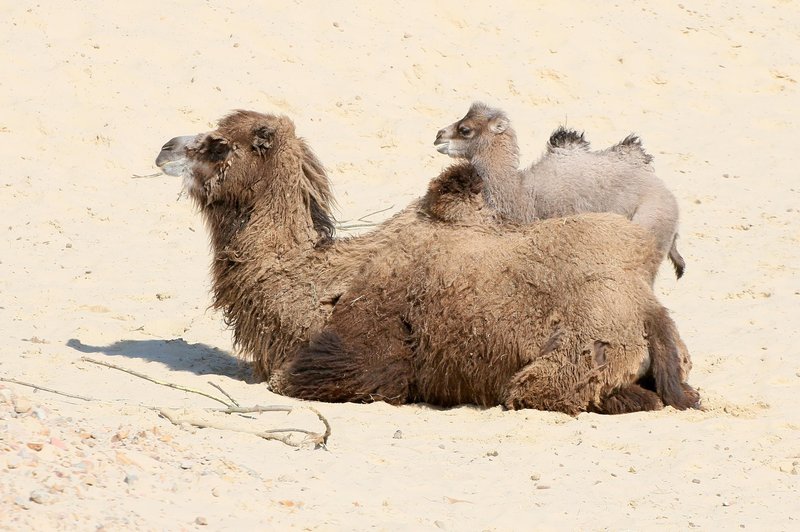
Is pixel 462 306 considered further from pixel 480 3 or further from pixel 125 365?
pixel 480 3

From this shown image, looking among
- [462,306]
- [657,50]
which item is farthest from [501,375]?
[657,50]

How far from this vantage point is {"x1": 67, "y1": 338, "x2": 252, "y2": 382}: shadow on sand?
29.2ft

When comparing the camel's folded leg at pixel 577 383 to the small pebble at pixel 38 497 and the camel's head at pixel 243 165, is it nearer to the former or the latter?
the camel's head at pixel 243 165

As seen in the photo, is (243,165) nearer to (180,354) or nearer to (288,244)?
(288,244)

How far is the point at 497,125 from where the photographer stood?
402 inches

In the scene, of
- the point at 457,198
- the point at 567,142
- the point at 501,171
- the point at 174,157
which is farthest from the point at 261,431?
the point at 567,142

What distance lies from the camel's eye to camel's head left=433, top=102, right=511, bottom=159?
216 centimetres

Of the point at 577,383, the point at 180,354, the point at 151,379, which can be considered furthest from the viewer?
the point at 180,354

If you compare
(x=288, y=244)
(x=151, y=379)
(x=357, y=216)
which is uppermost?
(x=288, y=244)

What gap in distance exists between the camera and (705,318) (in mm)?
10406

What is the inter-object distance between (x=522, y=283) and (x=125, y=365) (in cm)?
257

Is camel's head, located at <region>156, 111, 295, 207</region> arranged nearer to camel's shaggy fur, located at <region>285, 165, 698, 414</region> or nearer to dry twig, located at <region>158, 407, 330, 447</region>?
camel's shaggy fur, located at <region>285, 165, 698, 414</region>

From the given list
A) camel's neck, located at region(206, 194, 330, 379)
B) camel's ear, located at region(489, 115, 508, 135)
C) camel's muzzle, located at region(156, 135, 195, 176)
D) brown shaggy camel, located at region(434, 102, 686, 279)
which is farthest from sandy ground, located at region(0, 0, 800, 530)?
camel's ear, located at region(489, 115, 508, 135)

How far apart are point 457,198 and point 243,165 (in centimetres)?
141
